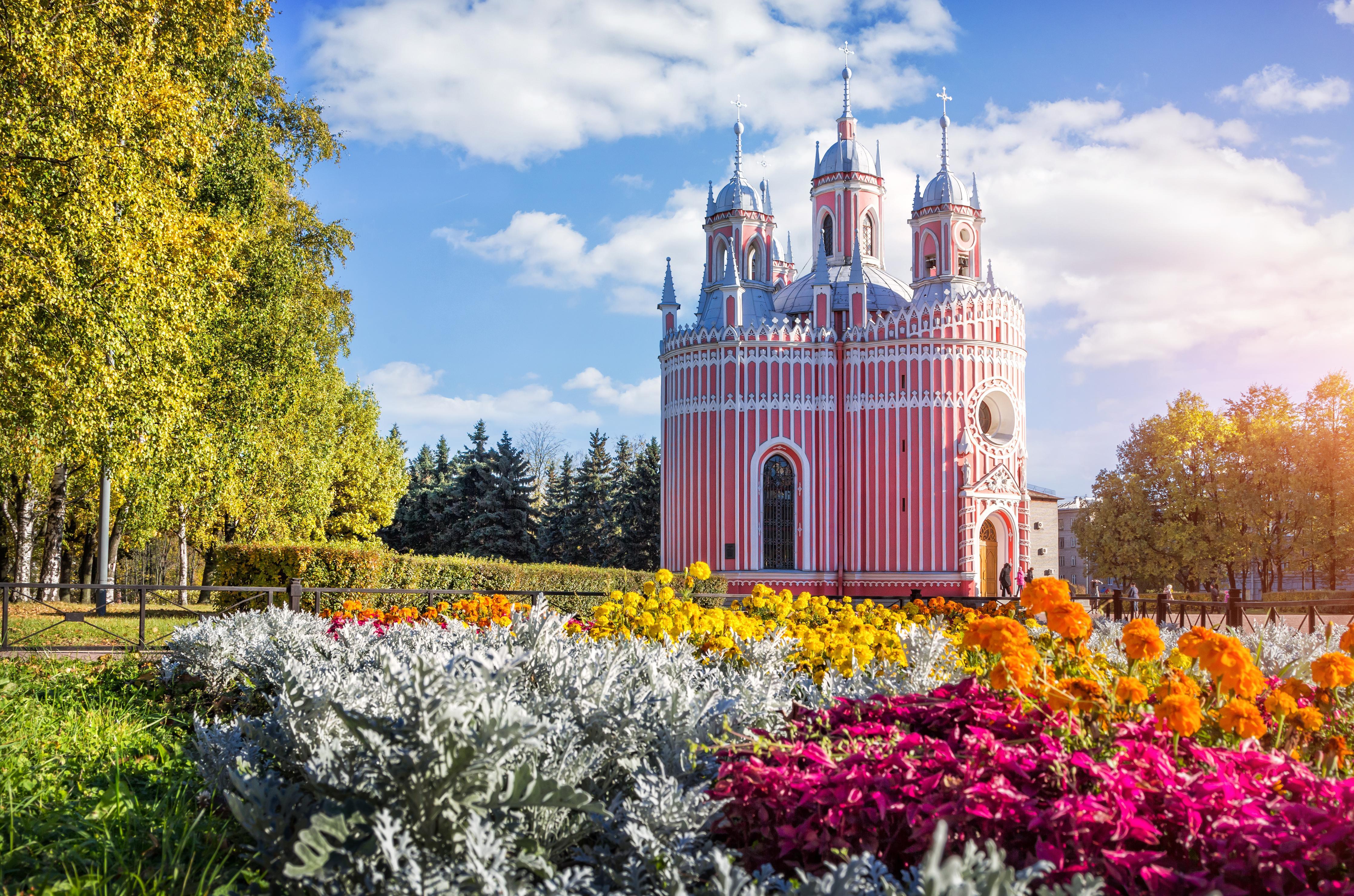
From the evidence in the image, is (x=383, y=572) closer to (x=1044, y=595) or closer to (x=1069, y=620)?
(x=1044, y=595)

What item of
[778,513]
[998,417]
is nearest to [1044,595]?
[778,513]

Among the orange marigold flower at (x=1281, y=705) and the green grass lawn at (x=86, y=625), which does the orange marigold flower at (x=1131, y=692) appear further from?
the green grass lawn at (x=86, y=625)

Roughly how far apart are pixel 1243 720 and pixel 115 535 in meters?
23.2

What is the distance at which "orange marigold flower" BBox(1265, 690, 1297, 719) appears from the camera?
9.95 ft

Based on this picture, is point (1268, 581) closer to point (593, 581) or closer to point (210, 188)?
point (593, 581)

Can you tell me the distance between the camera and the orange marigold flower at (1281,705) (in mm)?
3033

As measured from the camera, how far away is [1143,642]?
3303 mm

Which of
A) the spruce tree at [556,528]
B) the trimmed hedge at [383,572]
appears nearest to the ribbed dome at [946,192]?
the trimmed hedge at [383,572]

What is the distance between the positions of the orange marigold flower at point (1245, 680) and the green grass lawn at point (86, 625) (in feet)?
26.3

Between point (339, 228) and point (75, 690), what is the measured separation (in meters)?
14.5

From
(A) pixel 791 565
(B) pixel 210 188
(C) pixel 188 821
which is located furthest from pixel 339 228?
(C) pixel 188 821

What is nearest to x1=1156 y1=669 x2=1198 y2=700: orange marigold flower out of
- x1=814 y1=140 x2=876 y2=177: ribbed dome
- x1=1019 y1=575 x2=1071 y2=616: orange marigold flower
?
x1=1019 y1=575 x2=1071 y2=616: orange marigold flower

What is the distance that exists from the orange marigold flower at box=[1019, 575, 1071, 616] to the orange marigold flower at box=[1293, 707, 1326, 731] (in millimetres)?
794

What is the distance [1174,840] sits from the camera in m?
2.45
